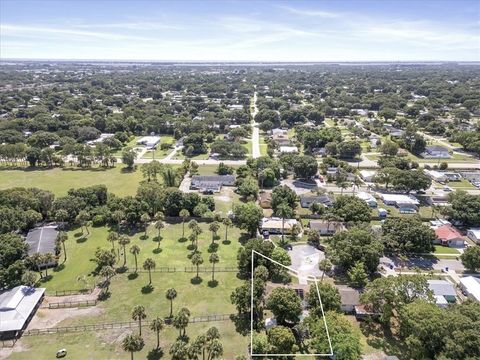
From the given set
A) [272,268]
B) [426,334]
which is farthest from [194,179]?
[426,334]

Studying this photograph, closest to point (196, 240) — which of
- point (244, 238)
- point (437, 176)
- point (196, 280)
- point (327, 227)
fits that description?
point (244, 238)

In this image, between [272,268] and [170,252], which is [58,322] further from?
[272,268]

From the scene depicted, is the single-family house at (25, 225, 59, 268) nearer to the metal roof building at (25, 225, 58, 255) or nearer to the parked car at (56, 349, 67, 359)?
the metal roof building at (25, 225, 58, 255)

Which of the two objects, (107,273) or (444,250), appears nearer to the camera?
(107,273)

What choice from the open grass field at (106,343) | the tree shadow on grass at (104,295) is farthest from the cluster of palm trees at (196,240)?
the tree shadow on grass at (104,295)

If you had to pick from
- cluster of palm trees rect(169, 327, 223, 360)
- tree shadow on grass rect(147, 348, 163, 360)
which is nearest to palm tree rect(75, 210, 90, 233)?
tree shadow on grass rect(147, 348, 163, 360)

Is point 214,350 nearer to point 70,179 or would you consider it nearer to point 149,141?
point 70,179
